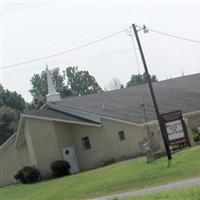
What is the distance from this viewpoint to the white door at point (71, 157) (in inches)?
1837

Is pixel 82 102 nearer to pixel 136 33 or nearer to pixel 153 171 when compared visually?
pixel 136 33

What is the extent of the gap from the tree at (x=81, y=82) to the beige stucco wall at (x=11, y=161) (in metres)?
66.0

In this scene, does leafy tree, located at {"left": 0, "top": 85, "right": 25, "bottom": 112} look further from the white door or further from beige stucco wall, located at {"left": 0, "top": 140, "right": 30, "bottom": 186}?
the white door

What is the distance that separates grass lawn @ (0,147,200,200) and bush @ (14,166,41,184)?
23.6 ft

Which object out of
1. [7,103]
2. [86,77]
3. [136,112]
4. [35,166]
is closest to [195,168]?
[136,112]

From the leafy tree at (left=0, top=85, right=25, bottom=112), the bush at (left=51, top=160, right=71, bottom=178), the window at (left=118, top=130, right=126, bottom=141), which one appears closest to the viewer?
the window at (left=118, top=130, right=126, bottom=141)

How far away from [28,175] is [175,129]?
1304 cm

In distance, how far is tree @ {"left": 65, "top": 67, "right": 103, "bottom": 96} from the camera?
117 meters

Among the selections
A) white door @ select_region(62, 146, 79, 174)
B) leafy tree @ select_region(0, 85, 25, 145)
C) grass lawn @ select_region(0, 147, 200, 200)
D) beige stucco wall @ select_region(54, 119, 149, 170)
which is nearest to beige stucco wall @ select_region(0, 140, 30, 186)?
white door @ select_region(62, 146, 79, 174)

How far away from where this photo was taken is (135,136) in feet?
140

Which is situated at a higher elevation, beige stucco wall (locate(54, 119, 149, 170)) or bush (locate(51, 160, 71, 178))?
beige stucco wall (locate(54, 119, 149, 170))

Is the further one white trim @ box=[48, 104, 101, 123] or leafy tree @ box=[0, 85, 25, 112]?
leafy tree @ box=[0, 85, 25, 112]

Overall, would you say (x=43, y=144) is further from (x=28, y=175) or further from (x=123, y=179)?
(x=123, y=179)

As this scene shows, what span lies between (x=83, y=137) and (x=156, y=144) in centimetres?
716
